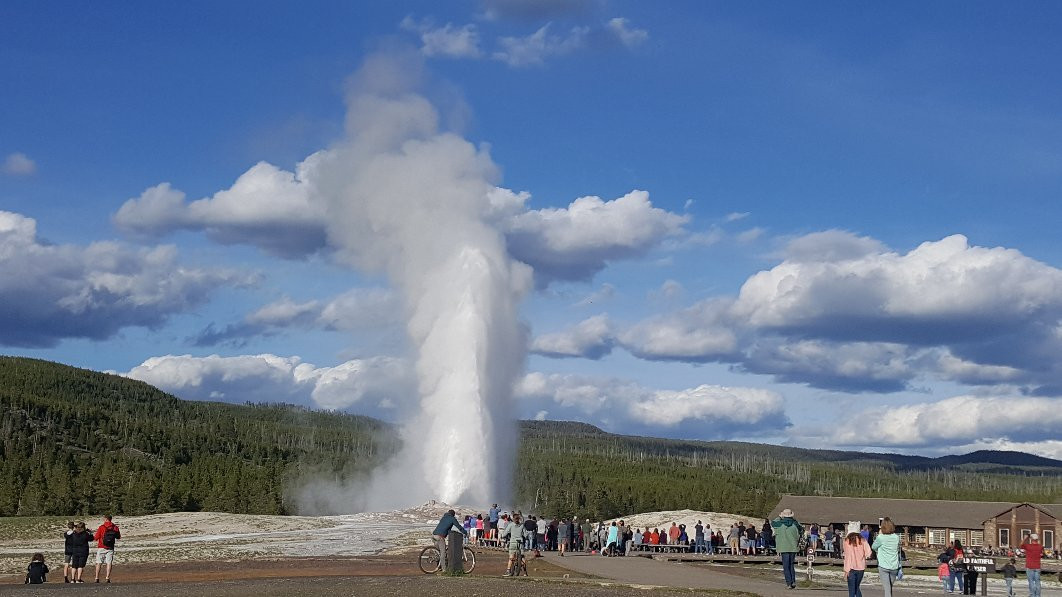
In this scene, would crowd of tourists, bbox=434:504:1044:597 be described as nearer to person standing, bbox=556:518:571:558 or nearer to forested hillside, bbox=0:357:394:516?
person standing, bbox=556:518:571:558

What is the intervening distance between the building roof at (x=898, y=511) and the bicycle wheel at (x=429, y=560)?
167 feet

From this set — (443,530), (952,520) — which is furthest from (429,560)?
Result: (952,520)

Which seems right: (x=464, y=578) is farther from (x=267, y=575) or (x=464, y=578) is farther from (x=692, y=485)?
(x=692, y=485)

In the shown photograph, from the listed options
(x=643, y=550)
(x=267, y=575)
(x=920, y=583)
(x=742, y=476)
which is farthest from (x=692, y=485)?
(x=267, y=575)

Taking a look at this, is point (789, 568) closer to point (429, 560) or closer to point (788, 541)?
point (788, 541)

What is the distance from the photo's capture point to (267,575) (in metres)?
26.4

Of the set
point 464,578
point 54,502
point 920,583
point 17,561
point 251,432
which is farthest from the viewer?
point 251,432

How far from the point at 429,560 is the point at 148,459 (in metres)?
116

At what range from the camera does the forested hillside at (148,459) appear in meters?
89.0

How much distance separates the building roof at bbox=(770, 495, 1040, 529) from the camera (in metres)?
75.1

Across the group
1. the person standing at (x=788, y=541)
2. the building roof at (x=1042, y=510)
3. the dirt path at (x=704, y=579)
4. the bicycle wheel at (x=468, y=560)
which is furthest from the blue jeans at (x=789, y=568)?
the building roof at (x=1042, y=510)

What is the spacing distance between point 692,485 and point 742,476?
121 ft

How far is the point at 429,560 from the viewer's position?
27.0 m

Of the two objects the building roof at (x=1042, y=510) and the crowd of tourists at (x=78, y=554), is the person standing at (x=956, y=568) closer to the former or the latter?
the crowd of tourists at (x=78, y=554)
